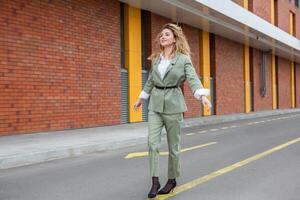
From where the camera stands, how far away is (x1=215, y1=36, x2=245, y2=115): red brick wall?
2606cm

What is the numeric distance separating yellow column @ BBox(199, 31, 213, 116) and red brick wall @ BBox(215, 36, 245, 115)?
1012mm

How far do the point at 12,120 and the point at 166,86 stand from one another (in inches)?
300

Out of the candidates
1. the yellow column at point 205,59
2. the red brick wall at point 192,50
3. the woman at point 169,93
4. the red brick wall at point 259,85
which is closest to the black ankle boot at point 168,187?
the woman at point 169,93

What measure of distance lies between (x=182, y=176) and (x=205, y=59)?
59.4 ft

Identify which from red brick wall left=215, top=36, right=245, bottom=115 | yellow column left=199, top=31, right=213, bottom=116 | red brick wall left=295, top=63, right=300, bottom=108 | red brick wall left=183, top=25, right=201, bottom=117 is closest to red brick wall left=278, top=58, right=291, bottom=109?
red brick wall left=295, top=63, right=300, bottom=108

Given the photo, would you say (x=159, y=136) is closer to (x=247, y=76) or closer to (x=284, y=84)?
(x=247, y=76)

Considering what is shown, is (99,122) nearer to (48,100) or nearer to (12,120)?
(48,100)

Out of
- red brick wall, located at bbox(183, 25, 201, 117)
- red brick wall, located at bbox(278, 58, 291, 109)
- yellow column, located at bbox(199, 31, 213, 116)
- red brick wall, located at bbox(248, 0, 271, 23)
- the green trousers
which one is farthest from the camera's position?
red brick wall, located at bbox(278, 58, 291, 109)

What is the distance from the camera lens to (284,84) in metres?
39.2

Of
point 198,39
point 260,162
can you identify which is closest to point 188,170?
point 260,162

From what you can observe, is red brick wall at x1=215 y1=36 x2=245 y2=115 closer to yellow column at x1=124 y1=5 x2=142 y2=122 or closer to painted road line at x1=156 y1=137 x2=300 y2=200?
yellow column at x1=124 y1=5 x2=142 y2=122

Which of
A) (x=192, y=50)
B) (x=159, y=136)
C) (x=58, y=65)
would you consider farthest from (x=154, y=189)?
(x=192, y=50)

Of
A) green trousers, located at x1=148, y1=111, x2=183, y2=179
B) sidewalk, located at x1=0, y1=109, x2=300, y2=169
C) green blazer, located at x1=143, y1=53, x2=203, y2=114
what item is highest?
green blazer, located at x1=143, y1=53, x2=203, y2=114

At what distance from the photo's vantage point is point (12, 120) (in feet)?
39.5
